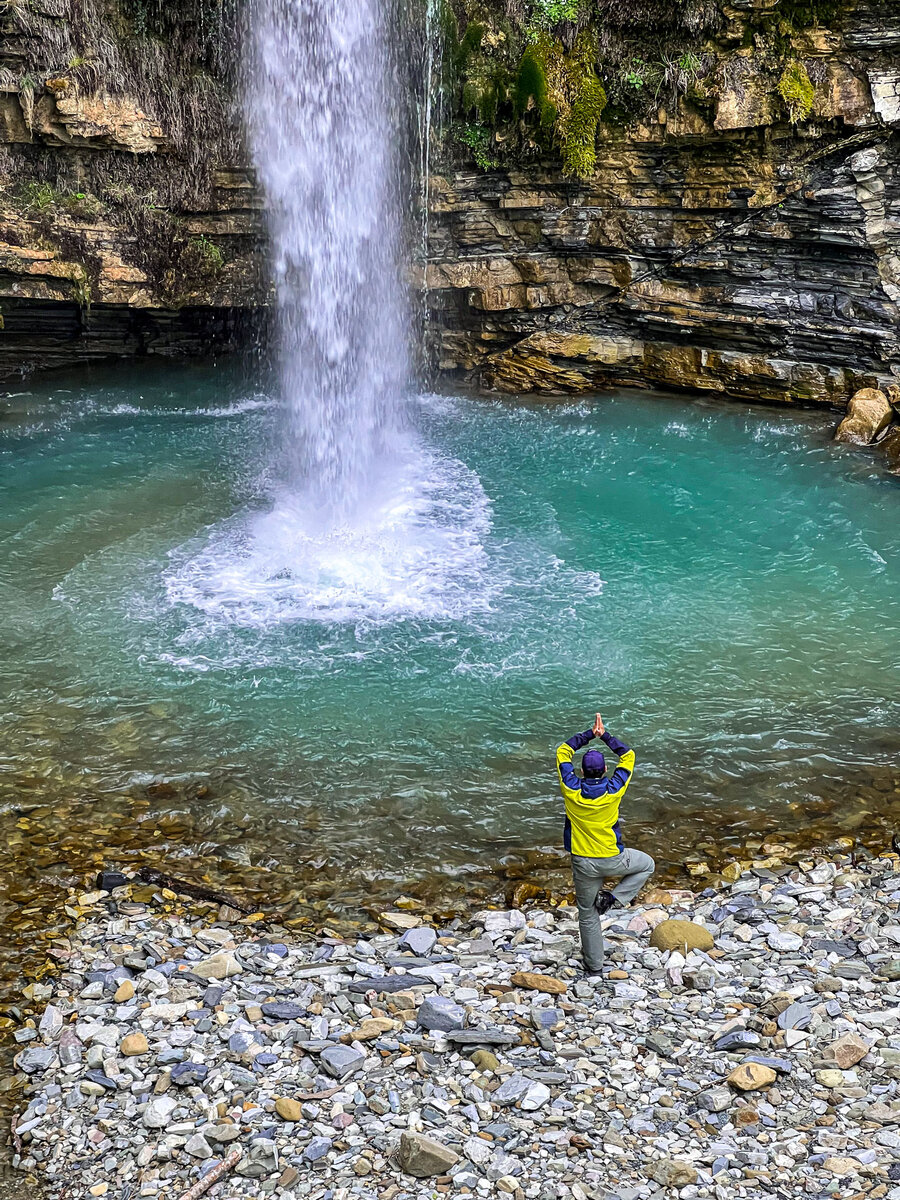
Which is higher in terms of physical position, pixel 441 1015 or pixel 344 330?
pixel 344 330

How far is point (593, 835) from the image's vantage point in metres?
7.30

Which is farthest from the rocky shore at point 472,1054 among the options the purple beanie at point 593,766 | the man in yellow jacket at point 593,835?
the purple beanie at point 593,766

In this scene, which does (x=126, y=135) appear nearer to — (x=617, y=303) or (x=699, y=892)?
(x=617, y=303)

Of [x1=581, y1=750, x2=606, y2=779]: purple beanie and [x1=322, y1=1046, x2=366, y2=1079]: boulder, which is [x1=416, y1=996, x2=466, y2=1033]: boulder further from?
[x1=581, y1=750, x2=606, y2=779]: purple beanie

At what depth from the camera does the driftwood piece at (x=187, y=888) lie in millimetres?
8352

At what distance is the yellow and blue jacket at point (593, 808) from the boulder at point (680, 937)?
0.82 meters

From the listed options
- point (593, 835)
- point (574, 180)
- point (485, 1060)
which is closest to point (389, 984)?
point (485, 1060)

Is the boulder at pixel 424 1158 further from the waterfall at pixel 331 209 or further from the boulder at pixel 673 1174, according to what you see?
A: the waterfall at pixel 331 209

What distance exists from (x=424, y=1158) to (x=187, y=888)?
357cm

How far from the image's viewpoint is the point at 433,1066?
6.43 meters

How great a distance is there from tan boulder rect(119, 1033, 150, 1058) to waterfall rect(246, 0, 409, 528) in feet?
34.4

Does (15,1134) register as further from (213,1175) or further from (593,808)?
(593,808)

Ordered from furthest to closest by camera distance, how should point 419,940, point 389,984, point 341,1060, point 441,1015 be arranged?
1. point 419,940
2. point 389,984
3. point 441,1015
4. point 341,1060

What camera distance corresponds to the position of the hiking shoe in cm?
748
